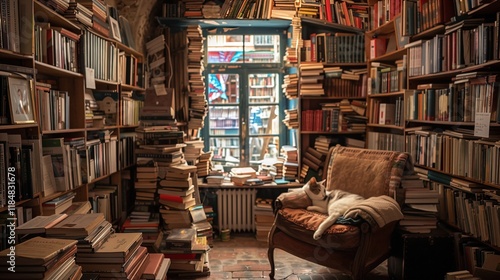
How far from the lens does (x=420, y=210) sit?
292 centimetres

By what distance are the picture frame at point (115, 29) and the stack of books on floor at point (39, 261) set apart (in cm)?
222

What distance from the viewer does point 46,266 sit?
5.26ft

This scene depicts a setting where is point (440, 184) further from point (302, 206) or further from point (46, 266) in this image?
point (46, 266)

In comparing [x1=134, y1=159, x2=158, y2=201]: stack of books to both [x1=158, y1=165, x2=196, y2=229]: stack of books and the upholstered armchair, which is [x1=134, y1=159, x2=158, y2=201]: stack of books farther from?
the upholstered armchair

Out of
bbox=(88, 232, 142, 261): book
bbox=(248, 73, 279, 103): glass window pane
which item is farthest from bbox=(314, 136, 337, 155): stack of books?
bbox=(88, 232, 142, 261): book

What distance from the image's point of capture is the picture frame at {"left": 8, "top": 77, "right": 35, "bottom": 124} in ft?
6.37

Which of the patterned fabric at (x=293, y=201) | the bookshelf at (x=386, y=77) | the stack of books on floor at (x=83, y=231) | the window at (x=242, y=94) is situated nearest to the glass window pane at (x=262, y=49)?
the window at (x=242, y=94)

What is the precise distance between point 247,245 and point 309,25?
2.81 meters

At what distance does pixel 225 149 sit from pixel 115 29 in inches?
85.6

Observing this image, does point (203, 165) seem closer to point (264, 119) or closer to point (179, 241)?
point (264, 119)

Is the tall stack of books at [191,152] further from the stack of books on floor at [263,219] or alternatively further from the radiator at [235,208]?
the stack of books on floor at [263,219]

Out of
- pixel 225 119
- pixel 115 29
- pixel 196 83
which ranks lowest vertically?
pixel 225 119

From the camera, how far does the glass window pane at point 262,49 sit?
500cm

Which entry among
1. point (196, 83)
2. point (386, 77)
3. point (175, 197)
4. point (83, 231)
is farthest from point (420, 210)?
point (196, 83)
